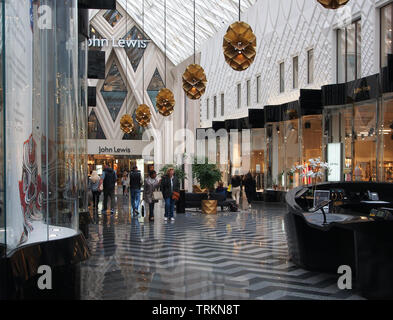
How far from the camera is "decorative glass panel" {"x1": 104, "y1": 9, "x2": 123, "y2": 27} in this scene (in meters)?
41.5

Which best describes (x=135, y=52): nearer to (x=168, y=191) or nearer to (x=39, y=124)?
(x=168, y=191)

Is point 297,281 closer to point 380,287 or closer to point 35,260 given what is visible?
point 380,287

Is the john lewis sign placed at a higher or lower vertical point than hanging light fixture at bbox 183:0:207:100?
higher

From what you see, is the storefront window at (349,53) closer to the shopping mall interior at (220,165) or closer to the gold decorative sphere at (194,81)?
the shopping mall interior at (220,165)

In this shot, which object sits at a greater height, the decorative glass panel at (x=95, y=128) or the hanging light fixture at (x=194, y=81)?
the decorative glass panel at (x=95, y=128)

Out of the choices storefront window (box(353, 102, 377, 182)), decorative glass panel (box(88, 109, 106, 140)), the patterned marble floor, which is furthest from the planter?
decorative glass panel (box(88, 109, 106, 140))

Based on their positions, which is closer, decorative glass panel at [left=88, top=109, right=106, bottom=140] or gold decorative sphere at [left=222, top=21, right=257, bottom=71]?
gold decorative sphere at [left=222, top=21, right=257, bottom=71]

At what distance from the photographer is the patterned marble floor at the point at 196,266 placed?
5.80 metres

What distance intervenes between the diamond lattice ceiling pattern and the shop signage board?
10.8 metres

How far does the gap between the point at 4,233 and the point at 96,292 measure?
92.1 inches

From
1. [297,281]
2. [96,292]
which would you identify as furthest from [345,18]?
[96,292]

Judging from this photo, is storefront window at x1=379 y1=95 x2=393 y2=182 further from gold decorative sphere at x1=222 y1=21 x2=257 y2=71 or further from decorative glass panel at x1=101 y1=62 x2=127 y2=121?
decorative glass panel at x1=101 y1=62 x2=127 y2=121

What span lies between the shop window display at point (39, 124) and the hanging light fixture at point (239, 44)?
10.2ft

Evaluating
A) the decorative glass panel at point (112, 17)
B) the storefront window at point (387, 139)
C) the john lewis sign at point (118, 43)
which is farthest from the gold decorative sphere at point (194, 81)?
the decorative glass panel at point (112, 17)
